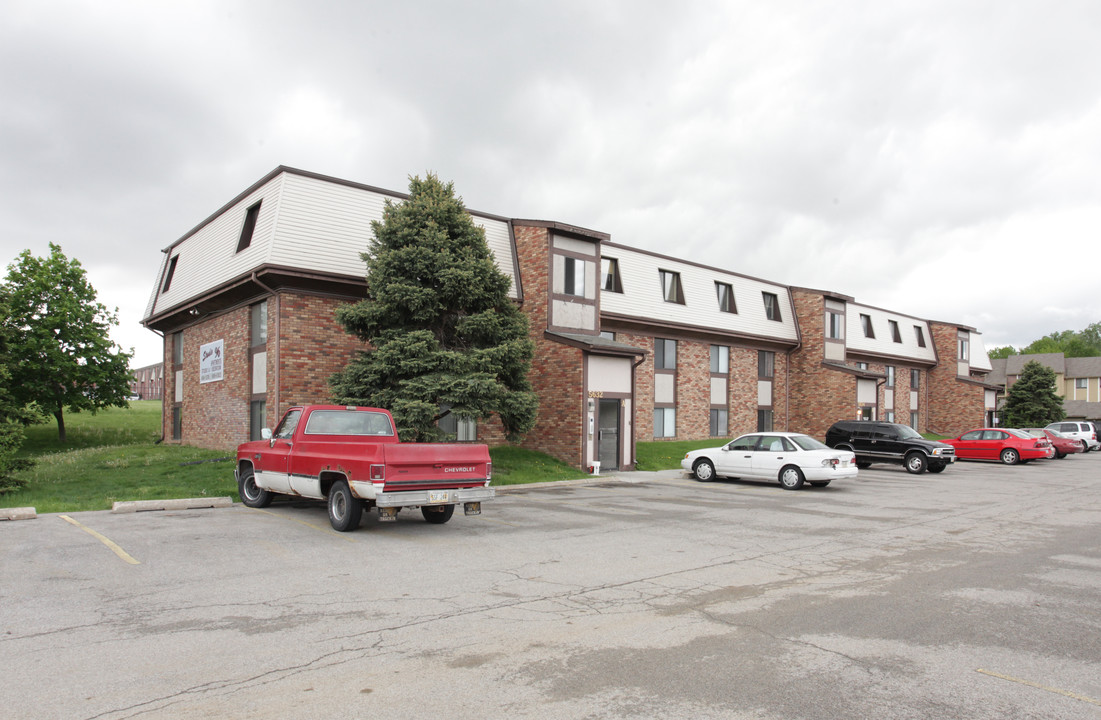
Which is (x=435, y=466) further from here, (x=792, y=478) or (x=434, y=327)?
(x=792, y=478)

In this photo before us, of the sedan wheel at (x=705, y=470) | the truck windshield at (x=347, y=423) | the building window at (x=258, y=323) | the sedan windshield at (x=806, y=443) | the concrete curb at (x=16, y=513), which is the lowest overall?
the sedan wheel at (x=705, y=470)

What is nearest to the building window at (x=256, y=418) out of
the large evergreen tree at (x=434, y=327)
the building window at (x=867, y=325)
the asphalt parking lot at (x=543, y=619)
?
the large evergreen tree at (x=434, y=327)

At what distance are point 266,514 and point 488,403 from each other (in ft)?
18.9

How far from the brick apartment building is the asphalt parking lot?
27.7ft

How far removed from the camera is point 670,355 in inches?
1158

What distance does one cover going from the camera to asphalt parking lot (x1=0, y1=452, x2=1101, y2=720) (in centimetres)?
426

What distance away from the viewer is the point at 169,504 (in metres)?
12.8

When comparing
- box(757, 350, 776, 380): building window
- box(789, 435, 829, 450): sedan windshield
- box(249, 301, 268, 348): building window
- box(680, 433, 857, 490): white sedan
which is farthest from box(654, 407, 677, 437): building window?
box(249, 301, 268, 348): building window

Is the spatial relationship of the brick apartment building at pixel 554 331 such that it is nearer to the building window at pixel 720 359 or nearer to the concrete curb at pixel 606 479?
the building window at pixel 720 359

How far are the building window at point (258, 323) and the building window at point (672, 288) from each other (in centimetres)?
1608

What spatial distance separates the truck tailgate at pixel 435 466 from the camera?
31.2ft

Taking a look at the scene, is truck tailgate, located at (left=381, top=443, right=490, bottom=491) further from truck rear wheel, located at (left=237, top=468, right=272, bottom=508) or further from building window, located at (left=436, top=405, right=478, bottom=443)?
building window, located at (left=436, top=405, right=478, bottom=443)

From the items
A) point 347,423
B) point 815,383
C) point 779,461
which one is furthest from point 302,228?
point 815,383

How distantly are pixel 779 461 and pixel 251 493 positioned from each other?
12.3 m
